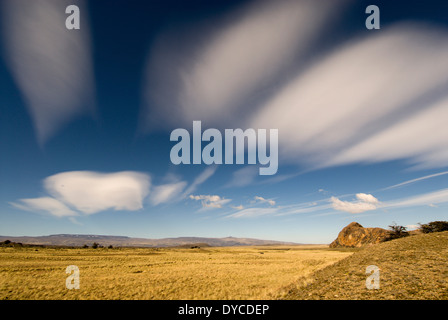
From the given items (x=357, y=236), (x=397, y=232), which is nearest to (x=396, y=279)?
(x=397, y=232)

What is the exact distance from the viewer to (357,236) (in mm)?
89875

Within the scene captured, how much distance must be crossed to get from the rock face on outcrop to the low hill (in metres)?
72.7

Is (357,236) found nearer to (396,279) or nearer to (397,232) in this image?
(397,232)

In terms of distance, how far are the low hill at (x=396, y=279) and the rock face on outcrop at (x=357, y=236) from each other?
238 ft

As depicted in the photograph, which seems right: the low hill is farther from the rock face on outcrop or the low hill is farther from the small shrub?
the rock face on outcrop

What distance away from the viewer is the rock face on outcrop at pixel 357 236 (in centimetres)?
8131

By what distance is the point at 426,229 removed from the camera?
131ft

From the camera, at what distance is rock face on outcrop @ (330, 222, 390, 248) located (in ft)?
267

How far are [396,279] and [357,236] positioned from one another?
9213 cm

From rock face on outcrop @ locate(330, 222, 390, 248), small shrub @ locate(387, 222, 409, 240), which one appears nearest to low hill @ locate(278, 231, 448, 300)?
small shrub @ locate(387, 222, 409, 240)

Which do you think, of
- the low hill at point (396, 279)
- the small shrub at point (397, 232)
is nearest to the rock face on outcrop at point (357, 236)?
the small shrub at point (397, 232)
